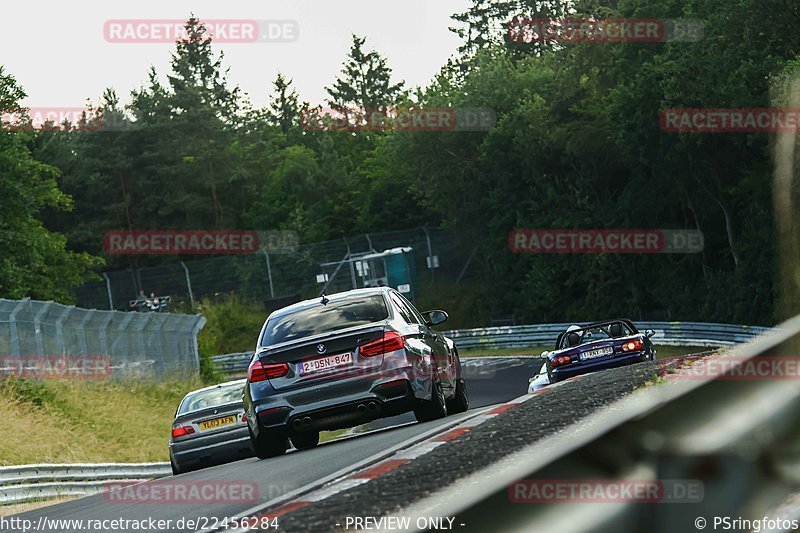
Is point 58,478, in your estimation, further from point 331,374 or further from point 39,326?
point 39,326

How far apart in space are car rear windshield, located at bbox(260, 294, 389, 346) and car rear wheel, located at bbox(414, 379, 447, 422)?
104 centimetres

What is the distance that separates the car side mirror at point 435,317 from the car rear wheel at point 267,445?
6.85 feet

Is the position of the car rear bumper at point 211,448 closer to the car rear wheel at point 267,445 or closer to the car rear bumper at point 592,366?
the car rear wheel at point 267,445

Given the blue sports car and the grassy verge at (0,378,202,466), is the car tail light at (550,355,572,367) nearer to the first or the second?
the blue sports car

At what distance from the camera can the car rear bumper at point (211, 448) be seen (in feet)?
58.2

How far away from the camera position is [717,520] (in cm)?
393

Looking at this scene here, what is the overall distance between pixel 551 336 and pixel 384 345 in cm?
4173

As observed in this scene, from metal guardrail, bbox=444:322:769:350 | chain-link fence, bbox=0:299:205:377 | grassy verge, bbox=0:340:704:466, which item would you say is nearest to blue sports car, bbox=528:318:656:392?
grassy verge, bbox=0:340:704:466

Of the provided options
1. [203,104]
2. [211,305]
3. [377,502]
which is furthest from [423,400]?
[203,104]

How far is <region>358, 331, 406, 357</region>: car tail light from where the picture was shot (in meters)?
13.5

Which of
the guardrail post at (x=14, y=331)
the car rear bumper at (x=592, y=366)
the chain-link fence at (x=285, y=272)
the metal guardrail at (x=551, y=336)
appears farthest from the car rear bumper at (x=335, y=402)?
the chain-link fence at (x=285, y=272)

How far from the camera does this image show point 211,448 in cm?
1772

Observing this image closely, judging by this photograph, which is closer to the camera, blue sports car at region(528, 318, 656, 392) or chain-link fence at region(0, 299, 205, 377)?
blue sports car at region(528, 318, 656, 392)

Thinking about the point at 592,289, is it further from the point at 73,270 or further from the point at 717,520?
the point at 717,520
